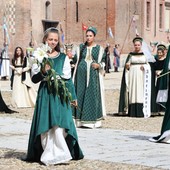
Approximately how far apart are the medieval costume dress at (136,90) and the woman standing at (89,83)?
2.64m

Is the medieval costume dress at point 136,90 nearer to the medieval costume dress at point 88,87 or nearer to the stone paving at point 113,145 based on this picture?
the medieval costume dress at point 88,87

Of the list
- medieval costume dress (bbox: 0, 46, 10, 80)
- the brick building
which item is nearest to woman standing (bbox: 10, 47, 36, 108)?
medieval costume dress (bbox: 0, 46, 10, 80)

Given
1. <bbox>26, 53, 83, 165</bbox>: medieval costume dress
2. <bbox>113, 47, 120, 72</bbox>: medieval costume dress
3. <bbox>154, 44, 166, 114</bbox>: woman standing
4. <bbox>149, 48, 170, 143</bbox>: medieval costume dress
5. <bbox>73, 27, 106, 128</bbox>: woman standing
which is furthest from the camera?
<bbox>113, 47, 120, 72</bbox>: medieval costume dress

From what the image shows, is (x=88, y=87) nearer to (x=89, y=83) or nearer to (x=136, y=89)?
(x=89, y=83)

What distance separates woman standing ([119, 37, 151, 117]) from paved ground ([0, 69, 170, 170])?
4.55 feet

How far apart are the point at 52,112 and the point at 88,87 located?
198 inches

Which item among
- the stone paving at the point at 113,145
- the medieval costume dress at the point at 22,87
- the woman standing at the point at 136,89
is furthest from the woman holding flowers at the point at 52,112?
the medieval costume dress at the point at 22,87

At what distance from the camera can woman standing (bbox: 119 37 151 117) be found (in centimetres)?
1798

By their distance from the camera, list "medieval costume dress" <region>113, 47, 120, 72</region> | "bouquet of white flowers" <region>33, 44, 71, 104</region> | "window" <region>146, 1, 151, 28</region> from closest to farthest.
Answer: "bouquet of white flowers" <region>33, 44, 71, 104</region>, "medieval costume dress" <region>113, 47, 120, 72</region>, "window" <region>146, 1, 151, 28</region>

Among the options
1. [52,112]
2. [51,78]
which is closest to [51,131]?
[52,112]

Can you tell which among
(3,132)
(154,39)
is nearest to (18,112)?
(3,132)

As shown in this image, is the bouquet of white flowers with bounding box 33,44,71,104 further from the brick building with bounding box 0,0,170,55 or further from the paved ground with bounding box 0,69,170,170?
the brick building with bounding box 0,0,170,55

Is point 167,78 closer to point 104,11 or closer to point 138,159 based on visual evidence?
point 138,159

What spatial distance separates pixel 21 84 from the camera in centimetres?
2120
